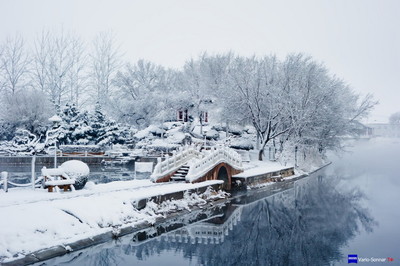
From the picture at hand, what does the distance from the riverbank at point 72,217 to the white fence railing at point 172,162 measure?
2154 millimetres

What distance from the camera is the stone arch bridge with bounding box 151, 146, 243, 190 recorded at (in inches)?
793

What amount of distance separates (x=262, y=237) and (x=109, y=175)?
20.5 meters

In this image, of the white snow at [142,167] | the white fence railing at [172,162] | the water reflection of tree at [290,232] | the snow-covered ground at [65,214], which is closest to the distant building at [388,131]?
the water reflection of tree at [290,232]

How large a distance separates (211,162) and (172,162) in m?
2.77

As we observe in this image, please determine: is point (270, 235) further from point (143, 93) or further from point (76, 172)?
point (143, 93)

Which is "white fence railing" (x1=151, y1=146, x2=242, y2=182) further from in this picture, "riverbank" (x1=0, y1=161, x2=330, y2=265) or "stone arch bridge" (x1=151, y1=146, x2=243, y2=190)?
"riverbank" (x1=0, y1=161, x2=330, y2=265)

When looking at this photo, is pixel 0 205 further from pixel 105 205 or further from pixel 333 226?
pixel 333 226

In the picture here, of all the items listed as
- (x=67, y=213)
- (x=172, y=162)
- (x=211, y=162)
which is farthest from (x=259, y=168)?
(x=67, y=213)

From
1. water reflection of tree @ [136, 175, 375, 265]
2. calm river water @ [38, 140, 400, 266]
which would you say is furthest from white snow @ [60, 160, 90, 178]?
water reflection of tree @ [136, 175, 375, 265]

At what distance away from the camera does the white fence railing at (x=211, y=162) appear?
20.4 meters

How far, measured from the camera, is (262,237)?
552 inches

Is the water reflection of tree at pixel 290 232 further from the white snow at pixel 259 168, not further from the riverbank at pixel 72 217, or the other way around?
the white snow at pixel 259 168

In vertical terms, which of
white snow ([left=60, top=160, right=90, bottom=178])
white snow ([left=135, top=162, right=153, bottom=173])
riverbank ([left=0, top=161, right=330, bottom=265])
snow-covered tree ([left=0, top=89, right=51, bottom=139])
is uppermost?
snow-covered tree ([left=0, top=89, right=51, bottom=139])

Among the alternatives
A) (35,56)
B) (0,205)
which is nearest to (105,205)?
(0,205)
